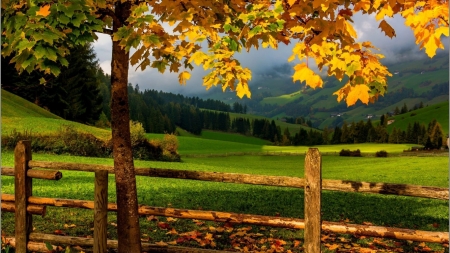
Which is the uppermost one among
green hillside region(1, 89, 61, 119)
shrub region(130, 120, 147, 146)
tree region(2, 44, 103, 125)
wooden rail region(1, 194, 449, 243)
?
tree region(2, 44, 103, 125)

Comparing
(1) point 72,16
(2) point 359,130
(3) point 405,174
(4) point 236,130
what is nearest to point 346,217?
(1) point 72,16

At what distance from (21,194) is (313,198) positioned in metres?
5.07

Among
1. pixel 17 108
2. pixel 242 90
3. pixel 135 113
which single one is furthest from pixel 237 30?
pixel 135 113

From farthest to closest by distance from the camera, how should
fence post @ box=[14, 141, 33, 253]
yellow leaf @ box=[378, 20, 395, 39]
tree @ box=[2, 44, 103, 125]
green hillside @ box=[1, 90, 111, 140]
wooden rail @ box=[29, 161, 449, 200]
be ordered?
tree @ box=[2, 44, 103, 125]
green hillside @ box=[1, 90, 111, 140]
fence post @ box=[14, 141, 33, 253]
wooden rail @ box=[29, 161, 449, 200]
yellow leaf @ box=[378, 20, 395, 39]

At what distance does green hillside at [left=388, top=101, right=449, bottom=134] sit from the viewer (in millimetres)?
116625

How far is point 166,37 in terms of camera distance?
5543 millimetres

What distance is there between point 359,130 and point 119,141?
87427 mm

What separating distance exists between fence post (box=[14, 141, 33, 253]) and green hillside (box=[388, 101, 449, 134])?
11924 cm

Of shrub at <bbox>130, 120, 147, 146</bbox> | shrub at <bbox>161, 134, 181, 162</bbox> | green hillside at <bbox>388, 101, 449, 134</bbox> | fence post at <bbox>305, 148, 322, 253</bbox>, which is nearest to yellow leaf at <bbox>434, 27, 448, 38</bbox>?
fence post at <bbox>305, 148, 322, 253</bbox>

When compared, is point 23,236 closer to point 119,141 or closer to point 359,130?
point 119,141

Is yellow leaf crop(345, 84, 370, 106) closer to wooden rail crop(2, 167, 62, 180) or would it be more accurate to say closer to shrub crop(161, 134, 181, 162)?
wooden rail crop(2, 167, 62, 180)

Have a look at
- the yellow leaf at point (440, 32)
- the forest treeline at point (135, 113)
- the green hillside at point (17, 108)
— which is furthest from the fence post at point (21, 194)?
the green hillside at point (17, 108)

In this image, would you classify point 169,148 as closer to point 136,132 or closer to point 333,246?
point 136,132

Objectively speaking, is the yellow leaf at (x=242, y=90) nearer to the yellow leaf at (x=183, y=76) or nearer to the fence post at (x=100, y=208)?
the yellow leaf at (x=183, y=76)
